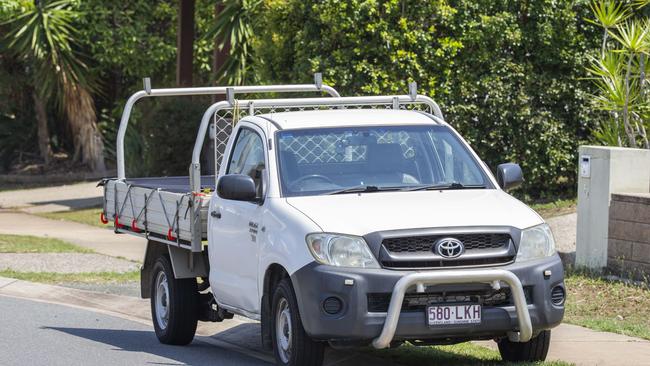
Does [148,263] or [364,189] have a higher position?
[364,189]

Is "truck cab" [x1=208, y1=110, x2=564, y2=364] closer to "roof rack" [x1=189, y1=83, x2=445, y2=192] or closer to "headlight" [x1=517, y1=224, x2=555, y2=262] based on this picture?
"headlight" [x1=517, y1=224, x2=555, y2=262]

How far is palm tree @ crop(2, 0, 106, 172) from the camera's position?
25.7m

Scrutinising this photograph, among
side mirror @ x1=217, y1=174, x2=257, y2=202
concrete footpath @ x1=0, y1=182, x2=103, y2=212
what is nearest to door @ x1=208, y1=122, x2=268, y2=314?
side mirror @ x1=217, y1=174, x2=257, y2=202

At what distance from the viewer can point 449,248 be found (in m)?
7.88

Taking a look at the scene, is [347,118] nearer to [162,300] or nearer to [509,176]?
[509,176]

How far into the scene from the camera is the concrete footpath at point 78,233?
17.3 meters

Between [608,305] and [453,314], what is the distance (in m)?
3.97

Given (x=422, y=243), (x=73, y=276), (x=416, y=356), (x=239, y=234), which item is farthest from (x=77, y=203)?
(x=422, y=243)

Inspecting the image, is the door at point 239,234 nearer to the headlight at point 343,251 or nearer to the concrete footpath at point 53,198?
the headlight at point 343,251

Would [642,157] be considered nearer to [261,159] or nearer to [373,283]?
[261,159]

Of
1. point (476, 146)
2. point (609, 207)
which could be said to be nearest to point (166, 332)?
point (609, 207)

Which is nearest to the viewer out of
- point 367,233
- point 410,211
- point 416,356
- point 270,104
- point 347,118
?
point 367,233

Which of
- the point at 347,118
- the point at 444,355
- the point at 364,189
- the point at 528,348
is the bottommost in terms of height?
the point at 444,355

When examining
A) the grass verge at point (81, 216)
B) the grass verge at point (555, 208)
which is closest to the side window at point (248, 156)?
the grass verge at point (555, 208)
